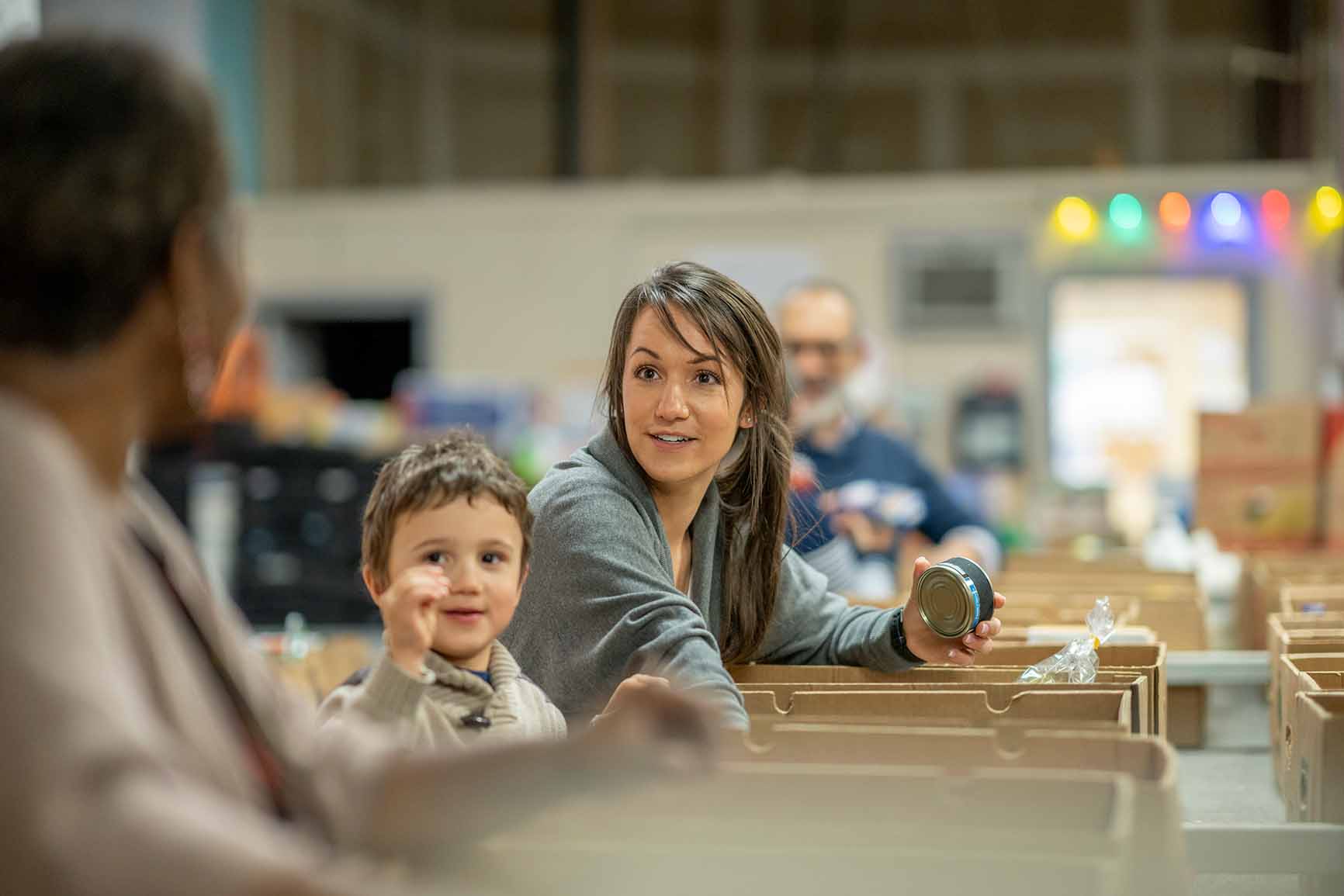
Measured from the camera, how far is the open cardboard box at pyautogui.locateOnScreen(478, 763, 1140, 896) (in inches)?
42.1

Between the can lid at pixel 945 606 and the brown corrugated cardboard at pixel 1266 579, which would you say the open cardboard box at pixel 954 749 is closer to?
the can lid at pixel 945 606

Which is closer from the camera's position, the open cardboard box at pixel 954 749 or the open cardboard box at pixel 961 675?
the open cardboard box at pixel 954 749

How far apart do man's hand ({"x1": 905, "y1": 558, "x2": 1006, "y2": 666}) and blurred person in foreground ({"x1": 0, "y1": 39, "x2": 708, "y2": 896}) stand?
3.09 feet

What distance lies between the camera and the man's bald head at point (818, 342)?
409cm

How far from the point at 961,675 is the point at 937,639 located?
76mm

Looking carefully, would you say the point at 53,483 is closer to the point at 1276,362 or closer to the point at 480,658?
the point at 480,658

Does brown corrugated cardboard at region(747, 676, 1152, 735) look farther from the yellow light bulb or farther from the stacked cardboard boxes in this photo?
the yellow light bulb

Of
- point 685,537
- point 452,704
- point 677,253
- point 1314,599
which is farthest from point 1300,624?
point 677,253

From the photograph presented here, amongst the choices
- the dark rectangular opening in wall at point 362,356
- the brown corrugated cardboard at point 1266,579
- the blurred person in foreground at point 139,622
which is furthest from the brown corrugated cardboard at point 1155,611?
the dark rectangular opening in wall at point 362,356

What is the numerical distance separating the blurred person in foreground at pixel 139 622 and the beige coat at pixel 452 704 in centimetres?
32

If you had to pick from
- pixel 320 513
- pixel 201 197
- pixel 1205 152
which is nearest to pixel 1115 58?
pixel 1205 152

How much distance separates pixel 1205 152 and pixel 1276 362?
10.1ft

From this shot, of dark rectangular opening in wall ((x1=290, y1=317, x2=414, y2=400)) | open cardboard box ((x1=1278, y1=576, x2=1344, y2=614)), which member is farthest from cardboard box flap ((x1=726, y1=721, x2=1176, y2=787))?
dark rectangular opening in wall ((x1=290, y1=317, x2=414, y2=400))

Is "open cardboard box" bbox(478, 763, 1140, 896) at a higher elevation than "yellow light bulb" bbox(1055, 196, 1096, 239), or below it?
below
